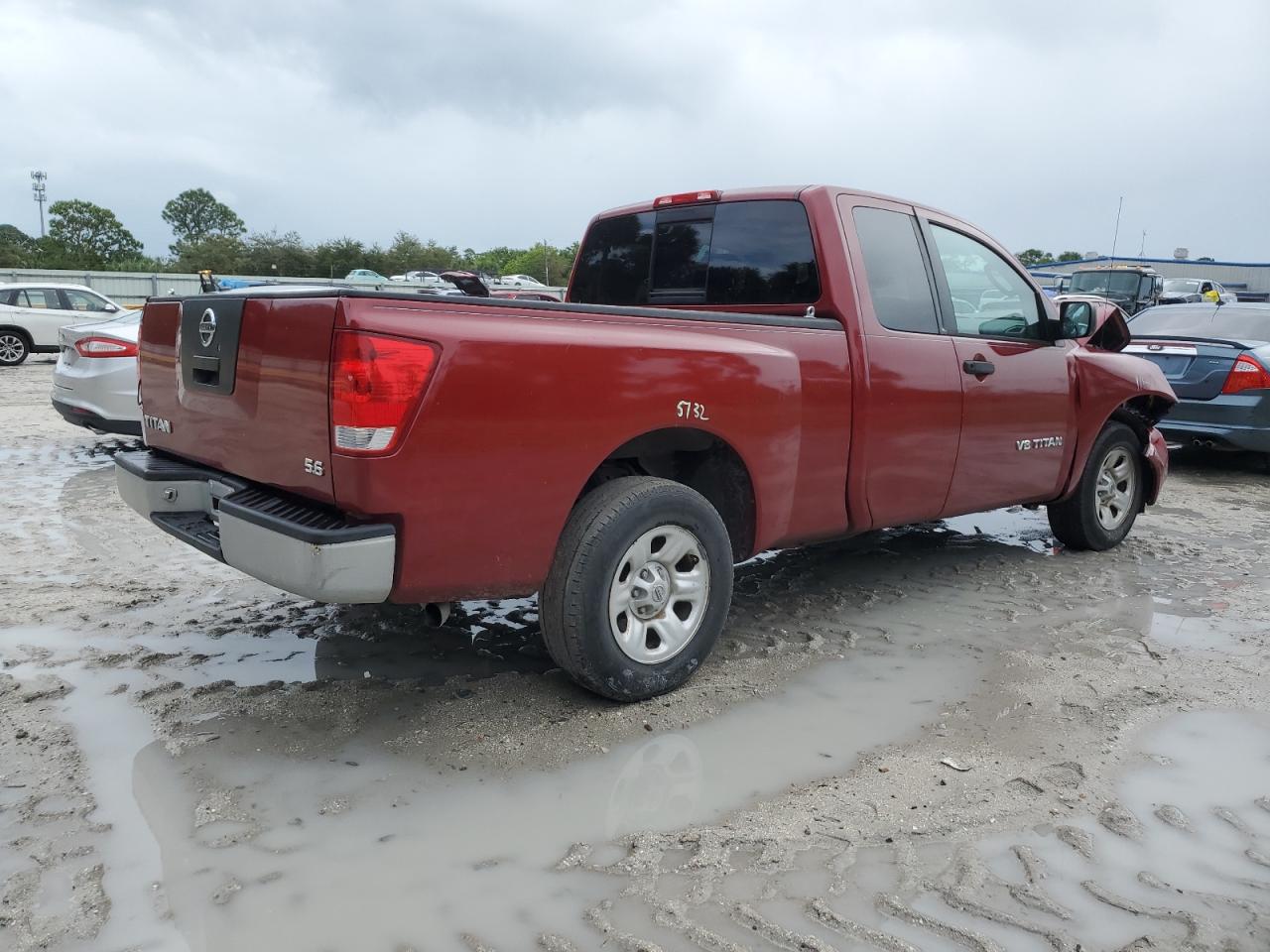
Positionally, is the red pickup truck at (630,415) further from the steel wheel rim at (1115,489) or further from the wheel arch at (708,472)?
the steel wheel rim at (1115,489)

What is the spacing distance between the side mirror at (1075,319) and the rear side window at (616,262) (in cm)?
225

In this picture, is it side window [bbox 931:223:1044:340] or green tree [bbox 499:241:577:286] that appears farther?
green tree [bbox 499:241:577:286]

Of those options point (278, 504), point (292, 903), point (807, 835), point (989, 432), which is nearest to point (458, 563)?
point (278, 504)

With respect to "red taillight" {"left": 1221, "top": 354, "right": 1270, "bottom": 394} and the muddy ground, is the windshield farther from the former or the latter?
the muddy ground

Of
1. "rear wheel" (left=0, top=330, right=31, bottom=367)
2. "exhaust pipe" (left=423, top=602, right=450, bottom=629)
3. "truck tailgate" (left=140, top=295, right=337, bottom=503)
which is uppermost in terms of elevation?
"truck tailgate" (left=140, top=295, right=337, bottom=503)

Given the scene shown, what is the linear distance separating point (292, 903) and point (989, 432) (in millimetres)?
3749

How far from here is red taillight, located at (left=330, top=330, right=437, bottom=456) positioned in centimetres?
274

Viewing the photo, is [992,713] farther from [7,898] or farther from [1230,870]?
[7,898]

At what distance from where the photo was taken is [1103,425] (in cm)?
566

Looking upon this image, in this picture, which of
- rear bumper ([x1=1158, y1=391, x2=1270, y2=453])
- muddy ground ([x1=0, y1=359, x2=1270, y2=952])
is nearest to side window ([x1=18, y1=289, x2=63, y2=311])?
muddy ground ([x1=0, y1=359, x2=1270, y2=952])

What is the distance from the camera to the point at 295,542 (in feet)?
9.21

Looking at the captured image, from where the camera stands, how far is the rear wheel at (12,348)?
1733 centimetres

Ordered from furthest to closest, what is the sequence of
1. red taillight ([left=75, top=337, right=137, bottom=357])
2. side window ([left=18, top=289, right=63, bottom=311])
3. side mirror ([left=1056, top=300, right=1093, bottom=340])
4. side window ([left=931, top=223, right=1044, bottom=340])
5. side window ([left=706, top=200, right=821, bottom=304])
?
side window ([left=18, top=289, right=63, bottom=311]) → red taillight ([left=75, top=337, right=137, bottom=357]) → side mirror ([left=1056, top=300, right=1093, bottom=340]) → side window ([left=931, top=223, right=1044, bottom=340]) → side window ([left=706, top=200, right=821, bottom=304])

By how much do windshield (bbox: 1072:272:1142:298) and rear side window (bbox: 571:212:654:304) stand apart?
22.9 metres
